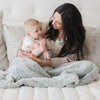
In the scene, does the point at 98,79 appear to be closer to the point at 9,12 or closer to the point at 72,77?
the point at 72,77

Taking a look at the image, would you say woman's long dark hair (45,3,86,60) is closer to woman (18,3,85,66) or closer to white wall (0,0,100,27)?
woman (18,3,85,66)

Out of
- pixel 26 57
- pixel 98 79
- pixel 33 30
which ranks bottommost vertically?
pixel 98 79

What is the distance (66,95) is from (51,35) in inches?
26.1

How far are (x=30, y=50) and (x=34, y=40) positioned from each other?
8cm

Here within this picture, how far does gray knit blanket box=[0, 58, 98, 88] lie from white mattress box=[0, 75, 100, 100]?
0.05 metres

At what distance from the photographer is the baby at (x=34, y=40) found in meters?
1.77

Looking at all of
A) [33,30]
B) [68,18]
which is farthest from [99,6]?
[33,30]

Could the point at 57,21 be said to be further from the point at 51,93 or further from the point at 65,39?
the point at 51,93

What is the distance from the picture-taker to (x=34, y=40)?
1.82 metres

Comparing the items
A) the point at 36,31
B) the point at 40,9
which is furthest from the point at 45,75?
the point at 40,9

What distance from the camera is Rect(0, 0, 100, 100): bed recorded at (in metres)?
1.40

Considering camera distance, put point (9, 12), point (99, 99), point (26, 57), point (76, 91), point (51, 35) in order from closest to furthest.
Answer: point (99, 99)
point (76, 91)
point (26, 57)
point (51, 35)
point (9, 12)

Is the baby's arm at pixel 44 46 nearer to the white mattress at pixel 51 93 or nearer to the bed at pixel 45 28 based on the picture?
the bed at pixel 45 28

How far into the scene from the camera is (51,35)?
195 centimetres
